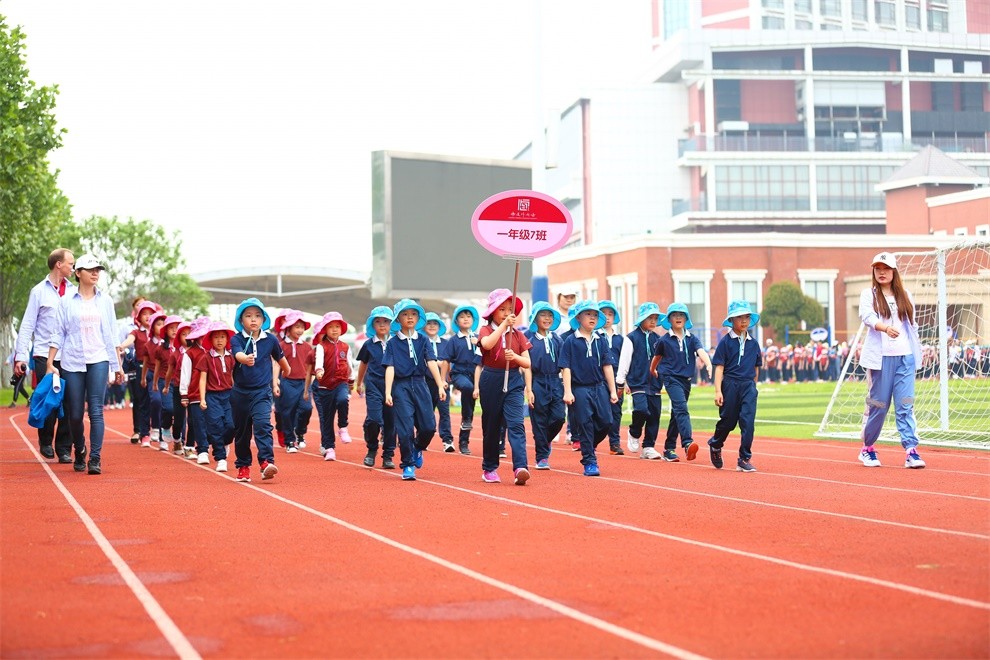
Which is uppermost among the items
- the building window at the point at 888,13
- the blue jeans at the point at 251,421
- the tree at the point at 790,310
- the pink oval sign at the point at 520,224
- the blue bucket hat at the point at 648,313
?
the building window at the point at 888,13

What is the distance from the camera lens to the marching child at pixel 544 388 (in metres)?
15.7

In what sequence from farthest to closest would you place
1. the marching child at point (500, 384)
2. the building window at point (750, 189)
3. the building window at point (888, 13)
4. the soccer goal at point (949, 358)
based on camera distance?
the building window at point (888, 13) → the building window at point (750, 189) → the soccer goal at point (949, 358) → the marching child at point (500, 384)

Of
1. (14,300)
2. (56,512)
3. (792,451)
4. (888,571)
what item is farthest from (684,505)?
(14,300)

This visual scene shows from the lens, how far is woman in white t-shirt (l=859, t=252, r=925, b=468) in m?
14.7

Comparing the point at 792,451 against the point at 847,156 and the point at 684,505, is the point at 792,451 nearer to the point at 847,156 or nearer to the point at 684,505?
the point at 684,505

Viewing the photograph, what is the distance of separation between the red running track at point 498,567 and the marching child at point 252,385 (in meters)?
0.45

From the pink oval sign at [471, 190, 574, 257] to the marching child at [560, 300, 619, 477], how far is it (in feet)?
3.18

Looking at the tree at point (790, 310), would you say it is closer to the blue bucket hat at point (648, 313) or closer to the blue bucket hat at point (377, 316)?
the blue bucket hat at point (648, 313)

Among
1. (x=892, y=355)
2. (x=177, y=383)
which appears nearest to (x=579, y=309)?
(x=892, y=355)

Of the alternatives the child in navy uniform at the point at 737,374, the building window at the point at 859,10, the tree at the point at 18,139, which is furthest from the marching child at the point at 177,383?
the building window at the point at 859,10

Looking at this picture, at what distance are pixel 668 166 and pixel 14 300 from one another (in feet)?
199

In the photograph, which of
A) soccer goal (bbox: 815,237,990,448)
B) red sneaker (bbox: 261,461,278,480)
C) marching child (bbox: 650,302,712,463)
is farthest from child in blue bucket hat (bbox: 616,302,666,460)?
red sneaker (bbox: 261,461,278,480)

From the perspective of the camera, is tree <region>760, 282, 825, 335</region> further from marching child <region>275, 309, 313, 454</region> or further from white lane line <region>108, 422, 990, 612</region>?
white lane line <region>108, 422, 990, 612</region>

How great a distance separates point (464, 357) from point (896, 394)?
6.96 m
